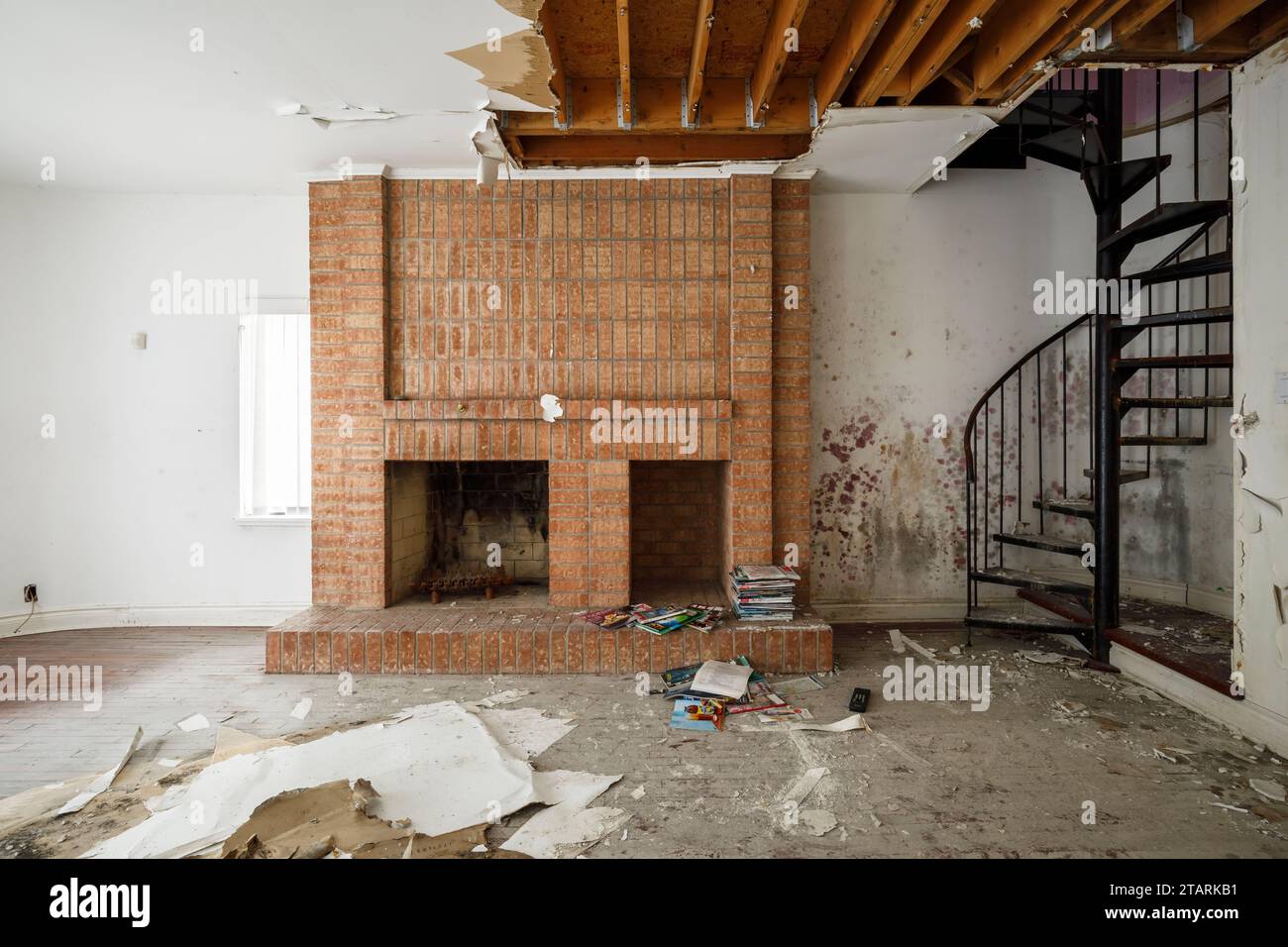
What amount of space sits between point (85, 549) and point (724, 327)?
14.5 feet

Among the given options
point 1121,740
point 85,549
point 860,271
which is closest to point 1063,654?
point 1121,740

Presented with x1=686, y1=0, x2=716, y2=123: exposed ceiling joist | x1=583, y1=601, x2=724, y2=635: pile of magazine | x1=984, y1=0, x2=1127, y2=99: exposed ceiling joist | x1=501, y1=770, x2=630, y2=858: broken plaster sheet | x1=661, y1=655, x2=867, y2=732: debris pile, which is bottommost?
x1=501, y1=770, x2=630, y2=858: broken plaster sheet

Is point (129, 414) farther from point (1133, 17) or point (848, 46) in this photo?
point (1133, 17)

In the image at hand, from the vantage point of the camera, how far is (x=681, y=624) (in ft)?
11.1

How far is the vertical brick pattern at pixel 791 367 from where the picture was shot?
382cm

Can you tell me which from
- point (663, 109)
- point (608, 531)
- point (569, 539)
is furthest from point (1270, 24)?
point (569, 539)

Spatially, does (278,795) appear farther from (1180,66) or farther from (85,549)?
(1180,66)

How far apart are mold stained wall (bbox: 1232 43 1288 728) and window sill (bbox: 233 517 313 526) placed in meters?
A: 4.99

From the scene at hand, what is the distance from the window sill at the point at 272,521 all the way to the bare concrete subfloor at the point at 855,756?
35.0 inches

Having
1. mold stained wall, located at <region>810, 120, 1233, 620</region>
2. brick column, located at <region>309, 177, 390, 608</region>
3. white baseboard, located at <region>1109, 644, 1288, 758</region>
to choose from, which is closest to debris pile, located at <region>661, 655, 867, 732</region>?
mold stained wall, located at <region>810, 120, 1233, 620</region>

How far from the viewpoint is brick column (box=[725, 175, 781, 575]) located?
3707 millimetres

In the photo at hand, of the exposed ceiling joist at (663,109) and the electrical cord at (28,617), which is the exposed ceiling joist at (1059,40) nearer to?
the exposed ceiling joist at (663,109)

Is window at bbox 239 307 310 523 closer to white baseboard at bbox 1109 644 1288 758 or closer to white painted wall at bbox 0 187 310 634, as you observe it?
white painted wall at bbox 0 187 310 634

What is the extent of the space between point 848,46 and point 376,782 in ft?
11.5
